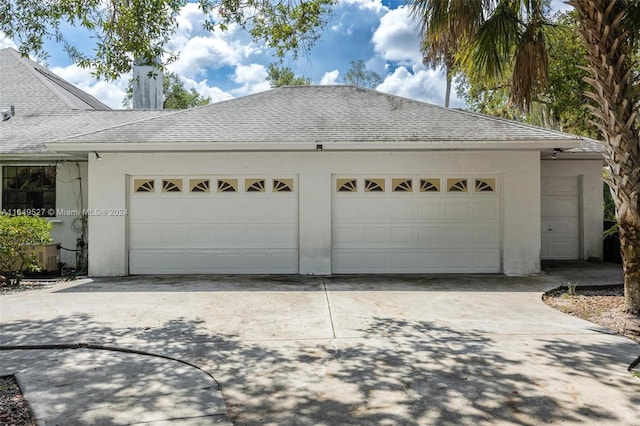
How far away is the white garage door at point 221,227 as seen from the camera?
9.76 m

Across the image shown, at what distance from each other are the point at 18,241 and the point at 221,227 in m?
4.13

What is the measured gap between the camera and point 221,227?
32.0 feet

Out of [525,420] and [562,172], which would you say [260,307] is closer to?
[525,420]

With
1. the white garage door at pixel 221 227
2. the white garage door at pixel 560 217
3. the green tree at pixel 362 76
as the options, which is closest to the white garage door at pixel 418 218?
the white garage door at pixel 221 227

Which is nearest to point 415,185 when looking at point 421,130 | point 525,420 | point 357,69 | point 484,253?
point 421,130

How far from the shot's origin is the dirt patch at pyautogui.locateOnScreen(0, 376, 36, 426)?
3.14m

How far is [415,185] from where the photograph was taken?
9.74 metres

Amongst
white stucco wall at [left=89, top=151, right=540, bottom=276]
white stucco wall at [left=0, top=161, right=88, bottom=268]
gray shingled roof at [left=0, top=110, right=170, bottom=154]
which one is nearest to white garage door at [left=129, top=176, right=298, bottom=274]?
white stucco wall at [left=89, top=151, right=540, bottom=276]

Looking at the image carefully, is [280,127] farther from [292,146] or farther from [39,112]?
[39,112]

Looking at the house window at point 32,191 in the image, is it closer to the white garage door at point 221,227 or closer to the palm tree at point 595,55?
the white garage door at point 221,227

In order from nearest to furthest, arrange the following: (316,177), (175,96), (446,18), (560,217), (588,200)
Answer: (446,18) < (316,177) < (588,200) < (560,217) < (175,96)

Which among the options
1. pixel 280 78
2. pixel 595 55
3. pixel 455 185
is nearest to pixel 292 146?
pixel 455 185

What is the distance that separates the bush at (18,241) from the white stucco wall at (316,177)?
105 centimetres

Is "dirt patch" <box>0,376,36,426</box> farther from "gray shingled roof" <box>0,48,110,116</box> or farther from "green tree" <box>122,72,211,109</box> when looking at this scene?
"green tree" <box>122,72,211,109</box>
